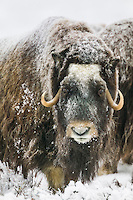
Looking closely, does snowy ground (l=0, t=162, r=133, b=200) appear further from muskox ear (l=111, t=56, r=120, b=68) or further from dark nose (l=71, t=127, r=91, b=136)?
muskox ear (l=111, t=56, r=120, b=68)

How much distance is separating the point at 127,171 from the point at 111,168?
208mm

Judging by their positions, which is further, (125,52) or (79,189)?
(125,52)

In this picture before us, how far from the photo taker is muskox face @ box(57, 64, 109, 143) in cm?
213

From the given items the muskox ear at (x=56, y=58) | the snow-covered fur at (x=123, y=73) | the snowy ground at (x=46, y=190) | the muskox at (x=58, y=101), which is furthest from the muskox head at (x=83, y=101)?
the snow-covered fur at (x=123, y=73)

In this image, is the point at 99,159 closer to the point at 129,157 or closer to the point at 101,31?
the point at 129,157

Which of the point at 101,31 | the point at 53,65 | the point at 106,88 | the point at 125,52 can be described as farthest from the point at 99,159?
the point at 101,31

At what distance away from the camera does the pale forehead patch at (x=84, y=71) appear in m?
2.25

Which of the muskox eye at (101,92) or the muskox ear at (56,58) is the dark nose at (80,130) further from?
the muskox ear at (56,58)

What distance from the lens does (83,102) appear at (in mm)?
2209

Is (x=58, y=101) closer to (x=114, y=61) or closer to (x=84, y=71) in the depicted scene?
(x=84, y=71)

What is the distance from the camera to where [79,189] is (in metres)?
2.16

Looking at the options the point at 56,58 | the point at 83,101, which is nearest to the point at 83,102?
the point at 83,101

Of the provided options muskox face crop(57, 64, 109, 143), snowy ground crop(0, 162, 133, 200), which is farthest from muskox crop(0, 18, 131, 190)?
snowy ground crop(0, 162, 133, 200)

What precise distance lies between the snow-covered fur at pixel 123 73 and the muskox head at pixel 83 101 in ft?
2.66
